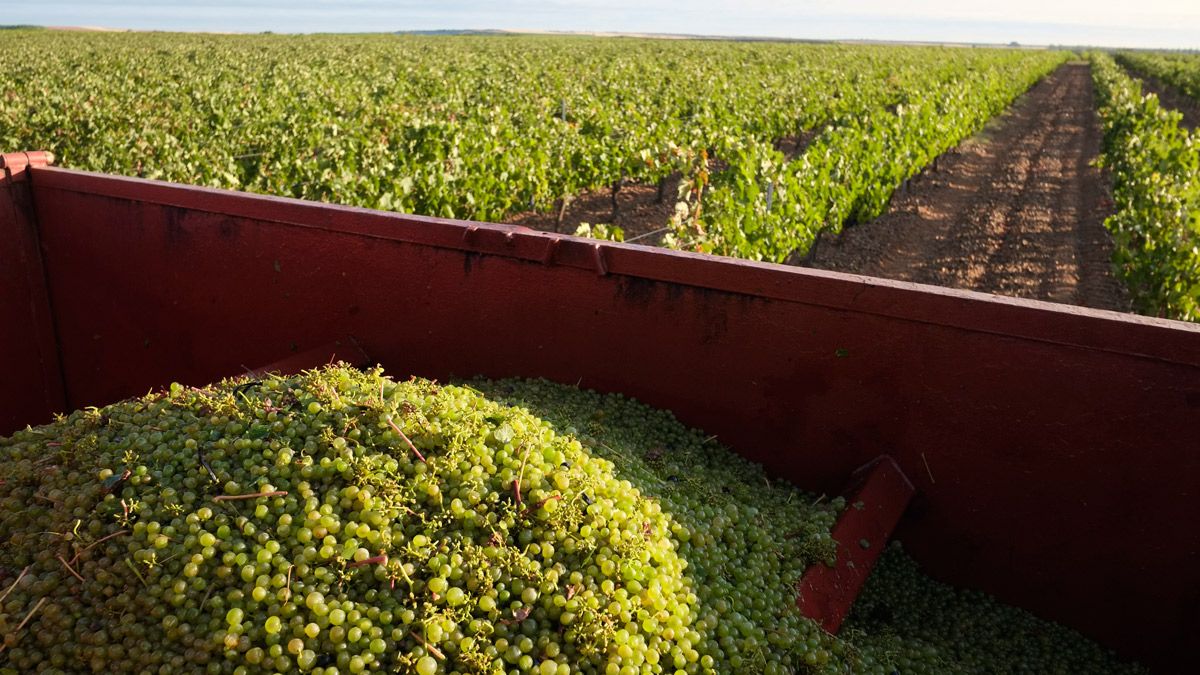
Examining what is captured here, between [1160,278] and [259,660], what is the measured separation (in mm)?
9706

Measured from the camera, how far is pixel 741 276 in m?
2.74

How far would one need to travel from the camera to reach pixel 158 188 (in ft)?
12.2

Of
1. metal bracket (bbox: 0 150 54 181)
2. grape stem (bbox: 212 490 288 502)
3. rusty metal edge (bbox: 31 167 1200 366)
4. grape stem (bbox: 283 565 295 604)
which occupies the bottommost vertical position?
grape stem (bbox: 283 565 295 604)

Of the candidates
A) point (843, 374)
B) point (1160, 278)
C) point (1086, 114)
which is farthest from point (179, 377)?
point (1086, 114)

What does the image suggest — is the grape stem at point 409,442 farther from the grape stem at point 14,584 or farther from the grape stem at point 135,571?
the grape stem at point 14,584

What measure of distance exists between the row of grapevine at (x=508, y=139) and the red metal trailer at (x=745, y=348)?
13.0 ft

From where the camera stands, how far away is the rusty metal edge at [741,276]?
227 centimetres

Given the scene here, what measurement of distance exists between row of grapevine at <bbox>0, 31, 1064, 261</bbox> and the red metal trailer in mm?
3956

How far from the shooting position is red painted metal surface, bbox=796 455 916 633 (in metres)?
2.39

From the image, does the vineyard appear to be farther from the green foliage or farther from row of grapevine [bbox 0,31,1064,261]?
row of grapevine [bbox 0,31,1064,261]

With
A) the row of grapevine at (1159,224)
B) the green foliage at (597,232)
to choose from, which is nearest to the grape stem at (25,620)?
the green foliage at (597,232)

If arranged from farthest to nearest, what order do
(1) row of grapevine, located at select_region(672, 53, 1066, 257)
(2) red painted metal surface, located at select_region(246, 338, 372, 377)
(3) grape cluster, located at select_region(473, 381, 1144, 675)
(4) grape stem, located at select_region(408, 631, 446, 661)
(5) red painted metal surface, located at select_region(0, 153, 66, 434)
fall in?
1. (1) row of grapevine, located at select_region(672, 53, 1066, 257)
2. (5) red painted metal surface, located at select_region(0, 153, 66, 434)
3. (2) red painted metal surface, located at select_region(246, 338, 372, 377)
4. (3) grape cluster, located at select_region(473, 381, 1144, 675)
5. (4) grape stem, located at select_region(408, 631, 446, 661)

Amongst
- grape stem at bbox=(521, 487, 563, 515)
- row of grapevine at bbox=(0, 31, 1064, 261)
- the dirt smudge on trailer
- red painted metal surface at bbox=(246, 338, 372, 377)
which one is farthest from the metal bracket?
row of grapevine at bbox=(0, 31, 1064, 261)

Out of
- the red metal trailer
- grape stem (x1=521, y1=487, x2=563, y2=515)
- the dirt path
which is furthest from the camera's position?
the dirt path
